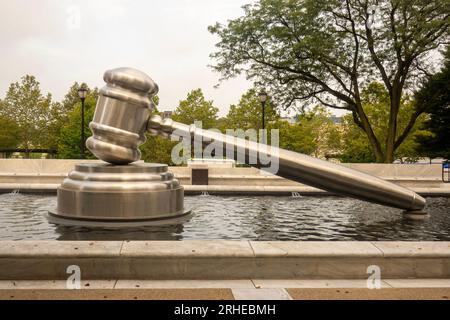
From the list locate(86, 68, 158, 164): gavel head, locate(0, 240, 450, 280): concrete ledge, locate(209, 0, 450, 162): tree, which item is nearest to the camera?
locate(0, 240, 450, 280): concrete ledge

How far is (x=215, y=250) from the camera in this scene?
3498 millimetres

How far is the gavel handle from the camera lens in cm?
468

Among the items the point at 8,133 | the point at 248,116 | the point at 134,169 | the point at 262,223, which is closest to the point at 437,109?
the point at 248,116

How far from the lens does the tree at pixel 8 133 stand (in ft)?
116

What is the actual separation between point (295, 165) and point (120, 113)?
2.11 metres

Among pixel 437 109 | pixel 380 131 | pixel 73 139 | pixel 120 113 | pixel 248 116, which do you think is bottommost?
pixel 120 113

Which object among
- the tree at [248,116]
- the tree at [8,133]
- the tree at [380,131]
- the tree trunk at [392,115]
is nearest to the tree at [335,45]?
the tree trunk at [392,115]

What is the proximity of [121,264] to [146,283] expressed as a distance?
26 cm

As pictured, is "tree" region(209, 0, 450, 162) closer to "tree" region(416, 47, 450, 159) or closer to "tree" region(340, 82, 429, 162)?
"tree" region(416, 47, 450, 159)

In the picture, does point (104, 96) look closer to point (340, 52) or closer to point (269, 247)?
point (269, 247)

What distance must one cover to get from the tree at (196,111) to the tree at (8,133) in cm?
1409

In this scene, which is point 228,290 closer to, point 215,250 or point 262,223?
point 215,250

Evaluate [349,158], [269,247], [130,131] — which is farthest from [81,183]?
[349,158]

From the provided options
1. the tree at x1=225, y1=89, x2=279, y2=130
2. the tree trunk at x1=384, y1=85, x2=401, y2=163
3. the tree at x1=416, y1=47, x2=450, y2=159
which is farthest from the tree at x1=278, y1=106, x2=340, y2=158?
the tree trunk at x1=384, y1=85, x2=401, y2=163
